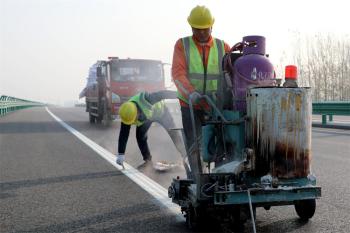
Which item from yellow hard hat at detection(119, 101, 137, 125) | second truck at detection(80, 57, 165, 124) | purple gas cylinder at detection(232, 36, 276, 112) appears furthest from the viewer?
second truck at detection(80, 57, 165, 124)

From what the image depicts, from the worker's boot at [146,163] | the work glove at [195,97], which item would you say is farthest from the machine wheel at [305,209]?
the worker's boot at [146,163]

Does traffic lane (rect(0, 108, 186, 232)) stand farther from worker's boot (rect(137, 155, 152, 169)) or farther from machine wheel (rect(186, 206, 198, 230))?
worker's boot (rect(137, 155, 152, 169))

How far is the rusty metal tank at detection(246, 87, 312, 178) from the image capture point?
4109 millimetres

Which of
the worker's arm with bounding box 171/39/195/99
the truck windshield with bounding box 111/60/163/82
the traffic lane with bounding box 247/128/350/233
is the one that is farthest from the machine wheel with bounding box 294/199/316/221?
the truck windshield with bounding box 111/60/163/82

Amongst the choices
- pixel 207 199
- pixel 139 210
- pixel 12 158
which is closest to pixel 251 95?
pixel 207 199

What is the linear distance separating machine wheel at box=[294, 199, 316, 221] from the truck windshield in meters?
15.0

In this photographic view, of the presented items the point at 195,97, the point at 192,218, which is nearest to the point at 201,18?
the point at 195,97

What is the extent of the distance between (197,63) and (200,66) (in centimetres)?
4

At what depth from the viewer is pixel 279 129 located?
4129mm

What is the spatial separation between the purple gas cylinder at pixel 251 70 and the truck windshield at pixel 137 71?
1507 cm

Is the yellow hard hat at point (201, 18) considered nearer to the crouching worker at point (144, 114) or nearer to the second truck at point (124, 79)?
the crouching worker at point (144, 114)

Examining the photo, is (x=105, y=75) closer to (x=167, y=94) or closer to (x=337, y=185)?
(x=167, y=94)

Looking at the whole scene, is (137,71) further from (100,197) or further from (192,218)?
(192,218)

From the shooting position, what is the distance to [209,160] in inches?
187
